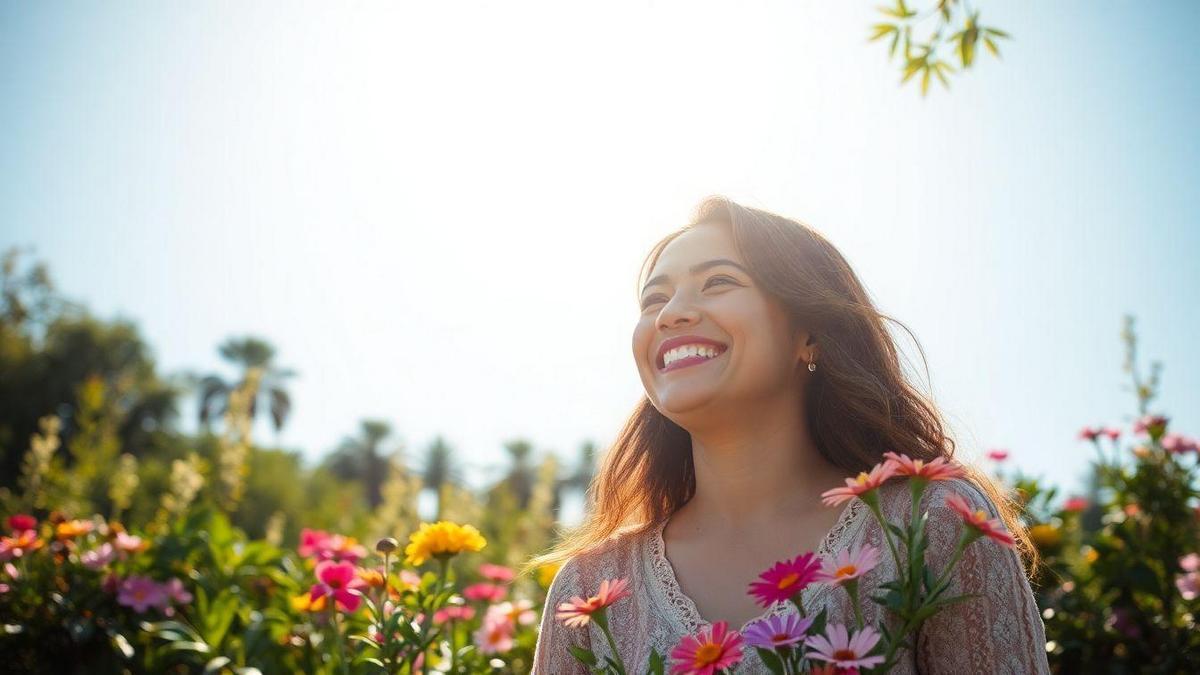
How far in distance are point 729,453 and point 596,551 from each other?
0.48 metres

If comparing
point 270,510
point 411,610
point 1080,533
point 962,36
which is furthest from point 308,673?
point 270,510

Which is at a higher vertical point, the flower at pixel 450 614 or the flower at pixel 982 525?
the flower at pixel 982 525

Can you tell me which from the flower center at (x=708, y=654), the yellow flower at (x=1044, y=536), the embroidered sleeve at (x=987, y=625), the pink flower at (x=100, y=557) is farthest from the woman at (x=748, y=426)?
the pink flower at (x=100, y=557)

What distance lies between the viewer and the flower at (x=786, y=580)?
1.15m

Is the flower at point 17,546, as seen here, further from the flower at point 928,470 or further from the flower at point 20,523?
the flower at point 928,470

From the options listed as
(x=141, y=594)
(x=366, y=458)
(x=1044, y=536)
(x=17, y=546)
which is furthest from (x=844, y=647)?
(x=366, y=458)

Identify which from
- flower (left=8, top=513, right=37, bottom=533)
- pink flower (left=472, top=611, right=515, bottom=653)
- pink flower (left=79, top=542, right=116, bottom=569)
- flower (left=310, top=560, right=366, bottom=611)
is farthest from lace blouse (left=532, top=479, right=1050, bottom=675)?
flower (left=8, top=513, right=37, bottom=533)

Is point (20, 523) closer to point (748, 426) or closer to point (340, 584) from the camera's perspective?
point (340, 584)

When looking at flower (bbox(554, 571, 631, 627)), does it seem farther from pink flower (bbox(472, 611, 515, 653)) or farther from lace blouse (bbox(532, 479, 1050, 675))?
pink flower (bbox(472, 611, 515, 653))

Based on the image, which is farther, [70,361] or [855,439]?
[70,361]

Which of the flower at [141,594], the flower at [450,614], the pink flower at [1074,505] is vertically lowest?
the flower at [450,614]

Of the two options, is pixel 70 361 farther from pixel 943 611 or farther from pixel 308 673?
pixel 943 611

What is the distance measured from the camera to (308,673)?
107 inches

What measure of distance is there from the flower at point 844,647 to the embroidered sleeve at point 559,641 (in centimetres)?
95
